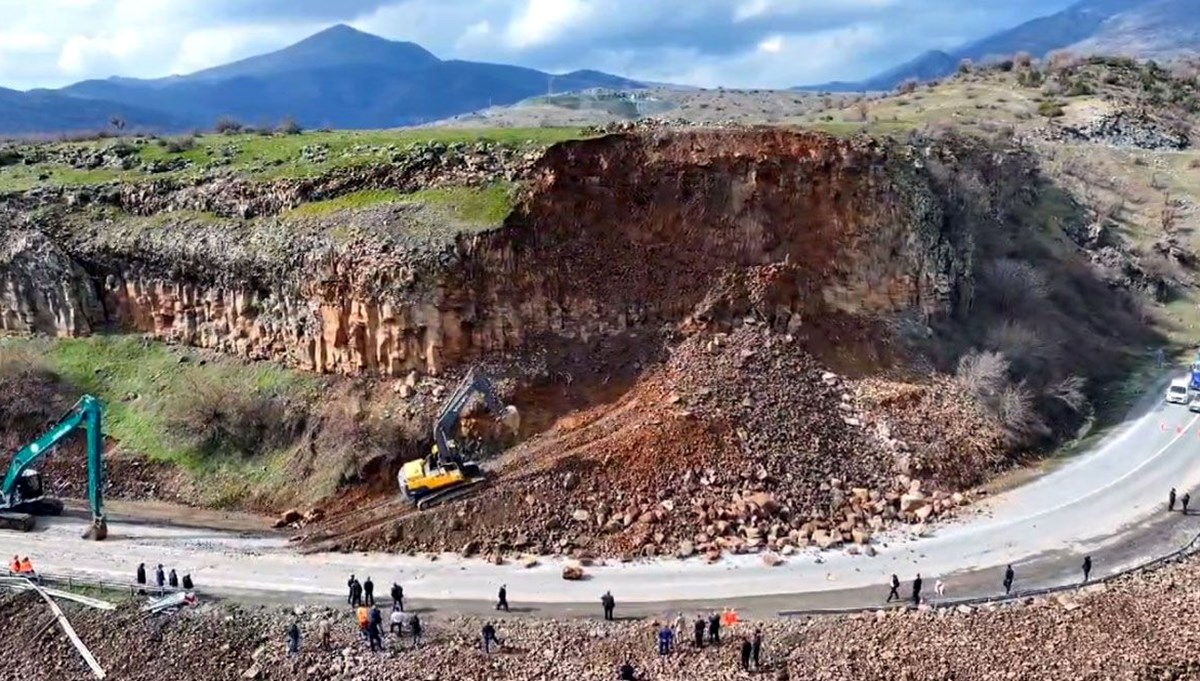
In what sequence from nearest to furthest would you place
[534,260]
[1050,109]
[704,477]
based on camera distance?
[704,477] → [534,260] → [1050,109]

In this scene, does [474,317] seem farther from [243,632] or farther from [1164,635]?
[1164,635]

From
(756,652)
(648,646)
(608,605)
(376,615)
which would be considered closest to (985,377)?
(756,652)

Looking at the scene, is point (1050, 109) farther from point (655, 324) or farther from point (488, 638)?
point (488, 638)

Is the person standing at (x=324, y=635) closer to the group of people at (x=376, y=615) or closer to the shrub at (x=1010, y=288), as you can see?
the group of people at (x=376, y=615)

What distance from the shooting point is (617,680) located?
63.0ft

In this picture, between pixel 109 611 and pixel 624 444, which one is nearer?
pixel 109 611

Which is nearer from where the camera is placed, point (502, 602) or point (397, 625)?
point (397, 625)

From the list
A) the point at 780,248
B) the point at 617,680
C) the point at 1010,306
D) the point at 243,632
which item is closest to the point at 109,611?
the point at 243,632

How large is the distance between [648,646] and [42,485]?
2057cm

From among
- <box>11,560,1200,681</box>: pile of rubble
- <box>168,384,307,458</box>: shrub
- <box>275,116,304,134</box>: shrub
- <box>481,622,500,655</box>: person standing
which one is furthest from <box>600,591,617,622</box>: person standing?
<box>275,116,304,134</box>: shrub

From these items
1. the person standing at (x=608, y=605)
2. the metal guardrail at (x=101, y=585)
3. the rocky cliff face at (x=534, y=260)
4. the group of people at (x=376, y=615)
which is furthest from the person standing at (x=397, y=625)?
the rocky cliff face at (x=534, y=260)

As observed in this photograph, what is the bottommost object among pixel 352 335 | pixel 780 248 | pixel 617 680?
pixel 617 680

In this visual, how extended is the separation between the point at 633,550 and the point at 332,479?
9.89m

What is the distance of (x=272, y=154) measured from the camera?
124 feet
